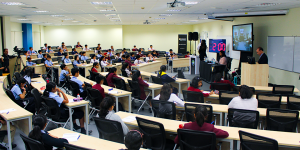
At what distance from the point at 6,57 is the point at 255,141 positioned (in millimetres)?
10494

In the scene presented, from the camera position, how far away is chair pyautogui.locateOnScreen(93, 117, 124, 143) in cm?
322

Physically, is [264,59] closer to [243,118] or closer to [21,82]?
[243,118]

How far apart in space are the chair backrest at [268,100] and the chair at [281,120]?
1.06 metres

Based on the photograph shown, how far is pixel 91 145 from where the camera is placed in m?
3.00

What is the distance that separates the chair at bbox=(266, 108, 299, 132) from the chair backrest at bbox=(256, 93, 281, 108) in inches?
41.6

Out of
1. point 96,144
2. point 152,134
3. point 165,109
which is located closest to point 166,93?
point 165,109

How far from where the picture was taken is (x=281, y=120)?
12.3 ft

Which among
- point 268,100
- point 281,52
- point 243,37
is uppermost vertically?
point 243,37

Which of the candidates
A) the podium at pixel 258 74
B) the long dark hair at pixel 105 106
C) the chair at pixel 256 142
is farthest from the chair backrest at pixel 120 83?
the chair at pixel 256 142

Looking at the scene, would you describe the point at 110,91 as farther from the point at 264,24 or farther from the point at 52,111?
the point at 264,24

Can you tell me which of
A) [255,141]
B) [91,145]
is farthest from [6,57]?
[255,141]

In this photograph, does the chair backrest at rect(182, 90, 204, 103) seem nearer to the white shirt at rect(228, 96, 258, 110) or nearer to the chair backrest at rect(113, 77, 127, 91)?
the white shirt at rect(228, 96, 258, 110)

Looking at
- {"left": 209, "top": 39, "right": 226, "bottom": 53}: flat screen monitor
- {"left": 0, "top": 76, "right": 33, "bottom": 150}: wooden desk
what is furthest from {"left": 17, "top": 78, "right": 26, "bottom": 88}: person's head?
{"left": 209, "top": 39, "right": 226, "bottom": 53}: flat screen monitor

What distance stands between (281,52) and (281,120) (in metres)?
6.63
